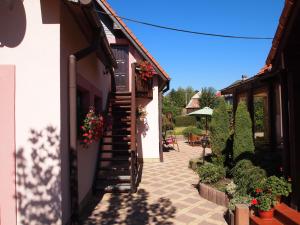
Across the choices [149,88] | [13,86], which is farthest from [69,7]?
[149,88]

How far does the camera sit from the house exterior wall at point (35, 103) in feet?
13.5

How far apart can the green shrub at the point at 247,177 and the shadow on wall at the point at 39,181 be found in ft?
11.3

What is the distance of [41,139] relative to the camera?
13.7ft

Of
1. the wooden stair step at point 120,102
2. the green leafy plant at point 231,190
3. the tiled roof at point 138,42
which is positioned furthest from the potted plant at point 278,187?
the tiled roof at point 138,42

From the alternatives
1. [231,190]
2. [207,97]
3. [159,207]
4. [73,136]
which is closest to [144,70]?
[159,207]

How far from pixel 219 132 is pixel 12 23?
578cm

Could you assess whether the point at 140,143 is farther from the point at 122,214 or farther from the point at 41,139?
the point at 41,139

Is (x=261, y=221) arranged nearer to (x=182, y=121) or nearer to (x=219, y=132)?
(x=219, y=132)

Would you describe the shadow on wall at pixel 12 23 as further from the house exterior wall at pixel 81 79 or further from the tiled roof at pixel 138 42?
the tiled roof at pixel 138 42

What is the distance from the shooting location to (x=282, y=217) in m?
4.36

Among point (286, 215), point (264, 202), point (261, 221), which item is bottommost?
point (261, 221)

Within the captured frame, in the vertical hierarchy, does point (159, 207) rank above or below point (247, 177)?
below

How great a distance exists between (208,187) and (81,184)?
9.33 feet

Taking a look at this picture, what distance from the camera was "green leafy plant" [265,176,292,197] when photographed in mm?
4617
